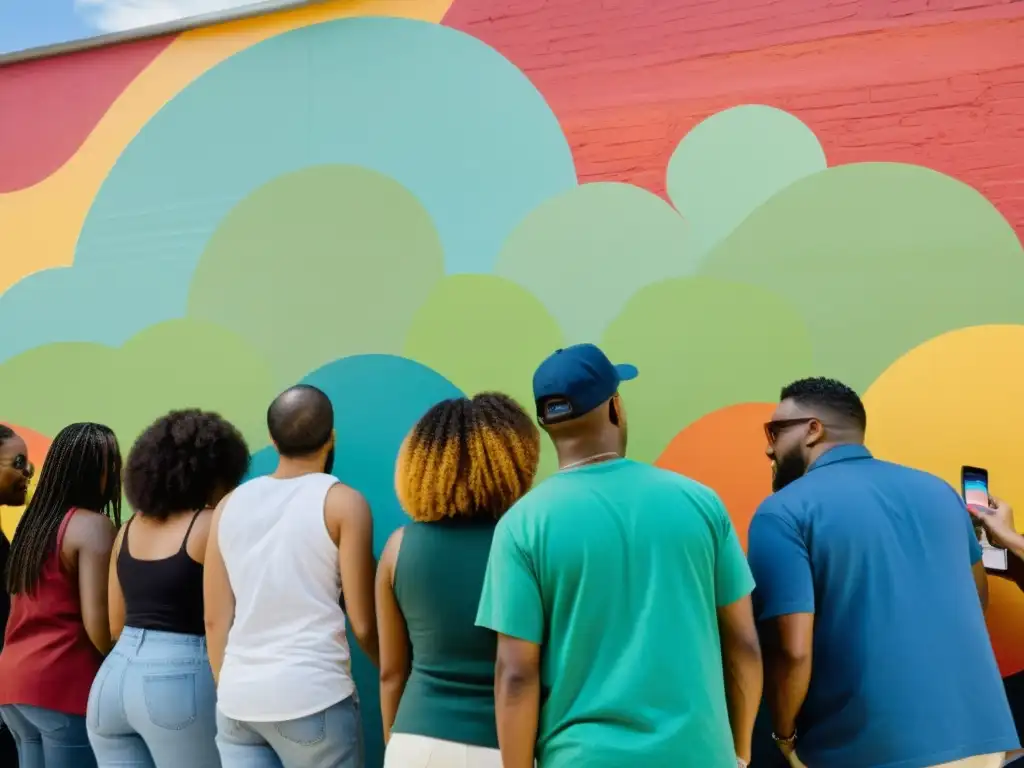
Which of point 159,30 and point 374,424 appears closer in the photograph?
point 374,424

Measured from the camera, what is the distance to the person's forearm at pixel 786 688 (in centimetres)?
209

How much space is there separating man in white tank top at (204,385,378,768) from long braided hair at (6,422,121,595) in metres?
0.75

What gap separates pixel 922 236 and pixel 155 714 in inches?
113

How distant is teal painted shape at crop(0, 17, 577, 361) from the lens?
3445 millimetres

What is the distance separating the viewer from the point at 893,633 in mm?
2070

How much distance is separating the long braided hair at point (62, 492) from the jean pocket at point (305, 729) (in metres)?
1.13

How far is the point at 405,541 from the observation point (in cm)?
221

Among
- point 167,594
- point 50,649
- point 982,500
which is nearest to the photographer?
point 982,500

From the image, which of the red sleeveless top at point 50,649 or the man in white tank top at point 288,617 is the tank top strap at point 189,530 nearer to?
the man in white tank top at point 288,617

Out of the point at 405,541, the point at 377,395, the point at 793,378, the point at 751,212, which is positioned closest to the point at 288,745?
the point at 405,541

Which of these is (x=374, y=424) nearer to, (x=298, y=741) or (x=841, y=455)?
(x=298, y=741)

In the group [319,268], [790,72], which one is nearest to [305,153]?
[319,268]

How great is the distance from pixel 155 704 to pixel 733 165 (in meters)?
2.61

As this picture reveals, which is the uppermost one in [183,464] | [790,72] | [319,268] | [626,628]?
[790,72]
